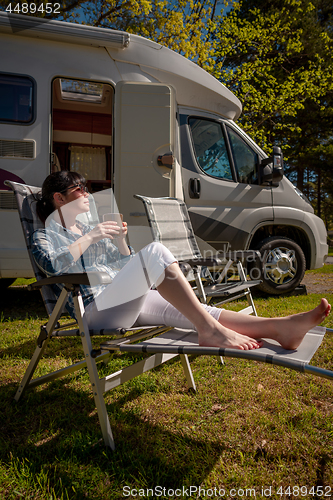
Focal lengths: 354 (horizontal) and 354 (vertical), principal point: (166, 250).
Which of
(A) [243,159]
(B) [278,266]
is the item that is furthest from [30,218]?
(B) [278,266]

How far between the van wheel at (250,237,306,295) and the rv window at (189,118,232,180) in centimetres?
104

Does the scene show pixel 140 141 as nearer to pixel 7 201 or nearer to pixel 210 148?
pixel 210 148

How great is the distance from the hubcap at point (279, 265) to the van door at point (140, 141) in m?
1.65

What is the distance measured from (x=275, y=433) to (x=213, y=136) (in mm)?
3556

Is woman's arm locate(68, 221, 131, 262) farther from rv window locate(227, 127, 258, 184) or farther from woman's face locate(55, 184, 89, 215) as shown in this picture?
rv window locate(227, 127, 258, 184)

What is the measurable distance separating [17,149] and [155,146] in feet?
4.65

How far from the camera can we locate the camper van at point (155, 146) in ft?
11.7

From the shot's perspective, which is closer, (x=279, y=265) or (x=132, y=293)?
(x=132, y=293)

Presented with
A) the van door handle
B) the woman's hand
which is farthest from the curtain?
the woman's hand

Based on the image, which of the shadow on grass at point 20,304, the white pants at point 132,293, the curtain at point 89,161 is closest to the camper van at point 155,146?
the shadow on grass at point 20,304

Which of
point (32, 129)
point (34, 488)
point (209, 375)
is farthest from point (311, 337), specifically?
point (32, 129)

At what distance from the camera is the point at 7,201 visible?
356 centimetres

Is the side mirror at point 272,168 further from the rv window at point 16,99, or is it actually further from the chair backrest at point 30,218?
the chair backrest at point 30,218

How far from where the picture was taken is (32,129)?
363cm
